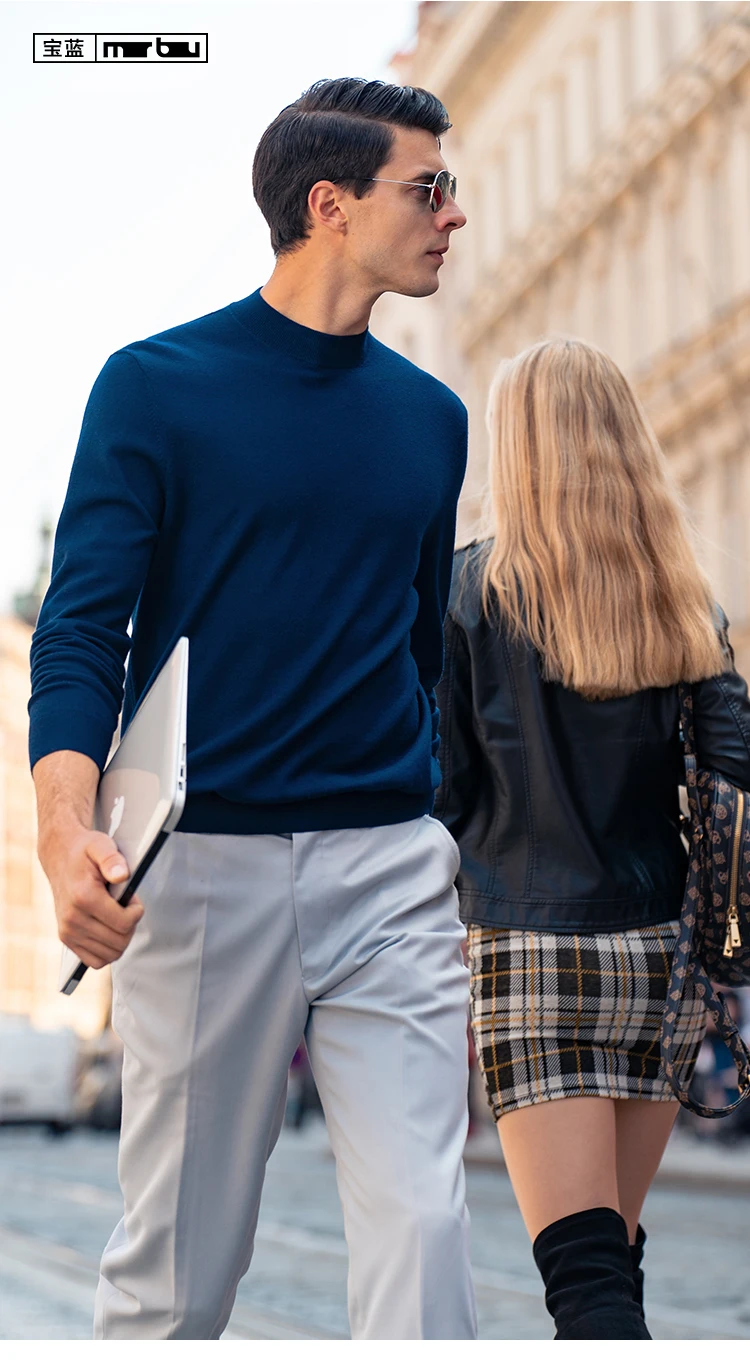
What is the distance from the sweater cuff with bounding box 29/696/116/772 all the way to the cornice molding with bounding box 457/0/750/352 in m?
23.2

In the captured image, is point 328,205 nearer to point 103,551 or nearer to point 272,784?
point 103,551

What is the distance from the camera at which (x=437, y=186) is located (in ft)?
8.64

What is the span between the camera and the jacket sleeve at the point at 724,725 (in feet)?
11.0

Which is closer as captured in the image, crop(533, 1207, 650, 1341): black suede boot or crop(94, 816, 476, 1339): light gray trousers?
crop(94, 816, 476, 1339): light gray trousers

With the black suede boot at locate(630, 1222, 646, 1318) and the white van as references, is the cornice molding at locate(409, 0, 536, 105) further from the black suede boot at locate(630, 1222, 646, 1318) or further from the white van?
the black suede boot at locate(630, 1222, 646, 1318)

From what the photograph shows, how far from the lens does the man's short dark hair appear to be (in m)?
2.63

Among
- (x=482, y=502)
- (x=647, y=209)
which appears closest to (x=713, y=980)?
(x=482, y=502)

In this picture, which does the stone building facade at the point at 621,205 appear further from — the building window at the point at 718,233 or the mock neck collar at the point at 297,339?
the mock neck collar at the point at 297,339

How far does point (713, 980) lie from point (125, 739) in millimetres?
1383

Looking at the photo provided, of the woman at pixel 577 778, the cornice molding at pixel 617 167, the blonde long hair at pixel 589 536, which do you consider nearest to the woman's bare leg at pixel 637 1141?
the woman at pixel 577 778

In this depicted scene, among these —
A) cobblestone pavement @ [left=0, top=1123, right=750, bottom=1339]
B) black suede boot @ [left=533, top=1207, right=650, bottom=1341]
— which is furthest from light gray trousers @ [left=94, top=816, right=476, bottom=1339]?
cobblestone pavement @ [left=0, top=1123, right=750, bottom=1339]

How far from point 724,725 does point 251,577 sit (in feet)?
3.72

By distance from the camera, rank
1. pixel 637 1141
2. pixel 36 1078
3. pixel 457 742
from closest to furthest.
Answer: pixel 637 1141, pixel 457 742, pixel 36 1078

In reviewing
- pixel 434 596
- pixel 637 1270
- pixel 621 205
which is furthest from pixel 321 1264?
pixel 621 205
